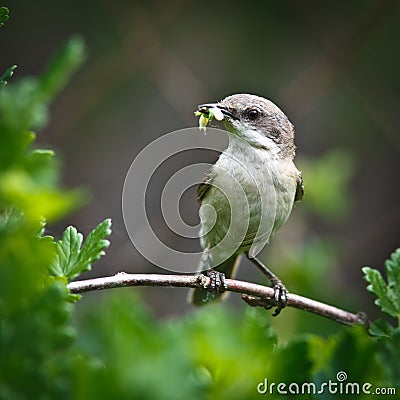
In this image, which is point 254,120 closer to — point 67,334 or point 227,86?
point 67,334

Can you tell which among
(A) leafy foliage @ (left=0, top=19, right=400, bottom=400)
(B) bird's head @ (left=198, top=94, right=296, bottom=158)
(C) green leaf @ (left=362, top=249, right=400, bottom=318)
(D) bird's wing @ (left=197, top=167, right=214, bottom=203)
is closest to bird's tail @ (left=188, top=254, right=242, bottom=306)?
(D) bird's wing @ (left=197, top=167, right=214, bottom=203)

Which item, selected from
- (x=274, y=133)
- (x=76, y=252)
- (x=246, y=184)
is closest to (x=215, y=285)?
(x=246, y=184)

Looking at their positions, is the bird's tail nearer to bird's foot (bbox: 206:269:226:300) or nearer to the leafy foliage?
bird's foot (bbox: 206:269:226:300)

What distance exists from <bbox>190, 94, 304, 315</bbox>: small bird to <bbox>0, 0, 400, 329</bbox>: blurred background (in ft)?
4.04

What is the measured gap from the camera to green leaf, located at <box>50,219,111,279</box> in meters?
0.72

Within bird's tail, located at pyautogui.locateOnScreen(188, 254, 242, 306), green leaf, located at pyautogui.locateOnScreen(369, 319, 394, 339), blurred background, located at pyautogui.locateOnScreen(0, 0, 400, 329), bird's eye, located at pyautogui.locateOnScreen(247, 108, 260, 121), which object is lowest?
green leaf, located at pyautogui.locateOnScreen(369, 319, 394, 339)

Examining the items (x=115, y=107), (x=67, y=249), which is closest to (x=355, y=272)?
(x=115, y=107)

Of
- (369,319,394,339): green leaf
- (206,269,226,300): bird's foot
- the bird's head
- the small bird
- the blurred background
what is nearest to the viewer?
(369,319,394,339): green leaf
